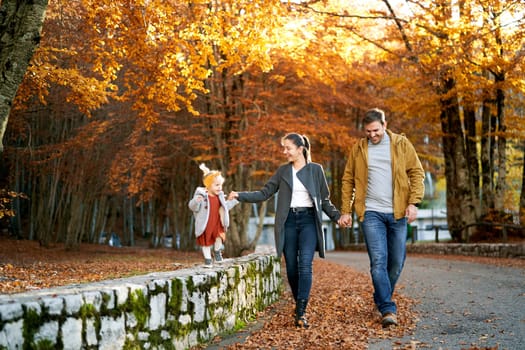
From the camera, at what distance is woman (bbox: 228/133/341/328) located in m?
7.03

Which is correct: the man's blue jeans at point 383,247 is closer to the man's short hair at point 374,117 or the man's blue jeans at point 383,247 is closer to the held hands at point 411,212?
the held hands at point 411,212

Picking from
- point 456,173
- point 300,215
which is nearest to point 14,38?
point 300,215

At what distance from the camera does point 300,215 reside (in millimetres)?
7070

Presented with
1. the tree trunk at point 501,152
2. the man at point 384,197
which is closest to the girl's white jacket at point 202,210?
the man at point 384,197

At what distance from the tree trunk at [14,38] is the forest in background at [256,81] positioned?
4.6 inches

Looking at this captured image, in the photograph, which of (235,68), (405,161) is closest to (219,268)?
(405,161)

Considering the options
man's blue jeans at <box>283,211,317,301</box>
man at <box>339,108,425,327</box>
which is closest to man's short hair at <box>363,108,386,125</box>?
man at <box>339,108,425,327</box>

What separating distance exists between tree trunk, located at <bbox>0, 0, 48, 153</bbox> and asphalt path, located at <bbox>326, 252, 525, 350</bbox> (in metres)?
5.10

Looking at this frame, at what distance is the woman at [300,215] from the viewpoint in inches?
277

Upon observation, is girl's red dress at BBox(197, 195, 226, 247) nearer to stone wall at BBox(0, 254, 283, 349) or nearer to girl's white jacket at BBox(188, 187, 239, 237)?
girl's white jacket at BBox(188, 187, 239, 237)

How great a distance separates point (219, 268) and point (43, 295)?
10.1 ft

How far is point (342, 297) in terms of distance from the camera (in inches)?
374

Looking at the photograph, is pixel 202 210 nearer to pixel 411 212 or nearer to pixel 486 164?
pixel 411 212

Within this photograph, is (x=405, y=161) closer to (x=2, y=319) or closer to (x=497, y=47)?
(x=2, y=319)
